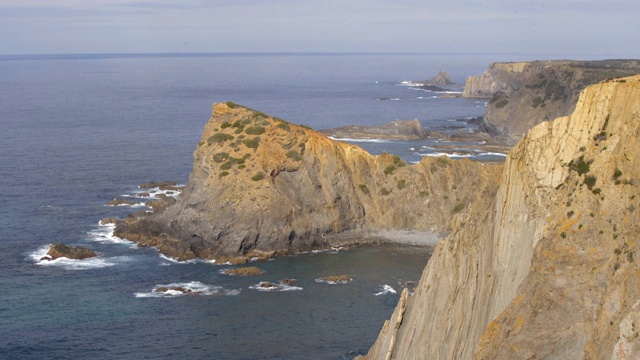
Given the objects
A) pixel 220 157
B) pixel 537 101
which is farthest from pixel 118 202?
pixel 537 101

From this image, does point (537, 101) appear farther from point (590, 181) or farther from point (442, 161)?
point (590, 181)

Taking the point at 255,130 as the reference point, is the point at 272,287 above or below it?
below

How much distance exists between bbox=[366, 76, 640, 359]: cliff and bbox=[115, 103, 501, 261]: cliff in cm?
4495

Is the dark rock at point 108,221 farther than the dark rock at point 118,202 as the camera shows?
No

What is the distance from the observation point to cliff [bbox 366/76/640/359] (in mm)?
32500

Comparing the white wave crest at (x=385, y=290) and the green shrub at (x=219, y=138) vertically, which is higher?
the green shrub at (x=219, y=138)

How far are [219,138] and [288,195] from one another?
11.1m

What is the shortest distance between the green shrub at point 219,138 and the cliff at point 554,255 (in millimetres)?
56785

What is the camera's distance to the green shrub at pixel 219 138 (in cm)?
9662

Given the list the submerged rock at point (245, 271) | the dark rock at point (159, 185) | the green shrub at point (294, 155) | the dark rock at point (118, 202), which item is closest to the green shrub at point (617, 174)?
the submerged rock at point (245, 271)

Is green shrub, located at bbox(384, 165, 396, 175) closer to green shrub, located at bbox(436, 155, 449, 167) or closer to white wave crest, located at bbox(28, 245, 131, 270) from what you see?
green shrub, located at bbox(436, 155, 449, 167)

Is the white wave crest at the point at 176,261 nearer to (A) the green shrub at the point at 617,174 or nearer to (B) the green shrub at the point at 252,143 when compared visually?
(B) the green shrub at the point at 252,143

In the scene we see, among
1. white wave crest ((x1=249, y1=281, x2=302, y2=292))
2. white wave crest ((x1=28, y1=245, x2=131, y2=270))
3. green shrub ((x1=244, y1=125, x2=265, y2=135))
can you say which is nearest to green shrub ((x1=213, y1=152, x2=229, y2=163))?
green shrub ((x1=244, y1=125, x2=265, y2=135))

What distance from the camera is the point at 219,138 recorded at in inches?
3824
